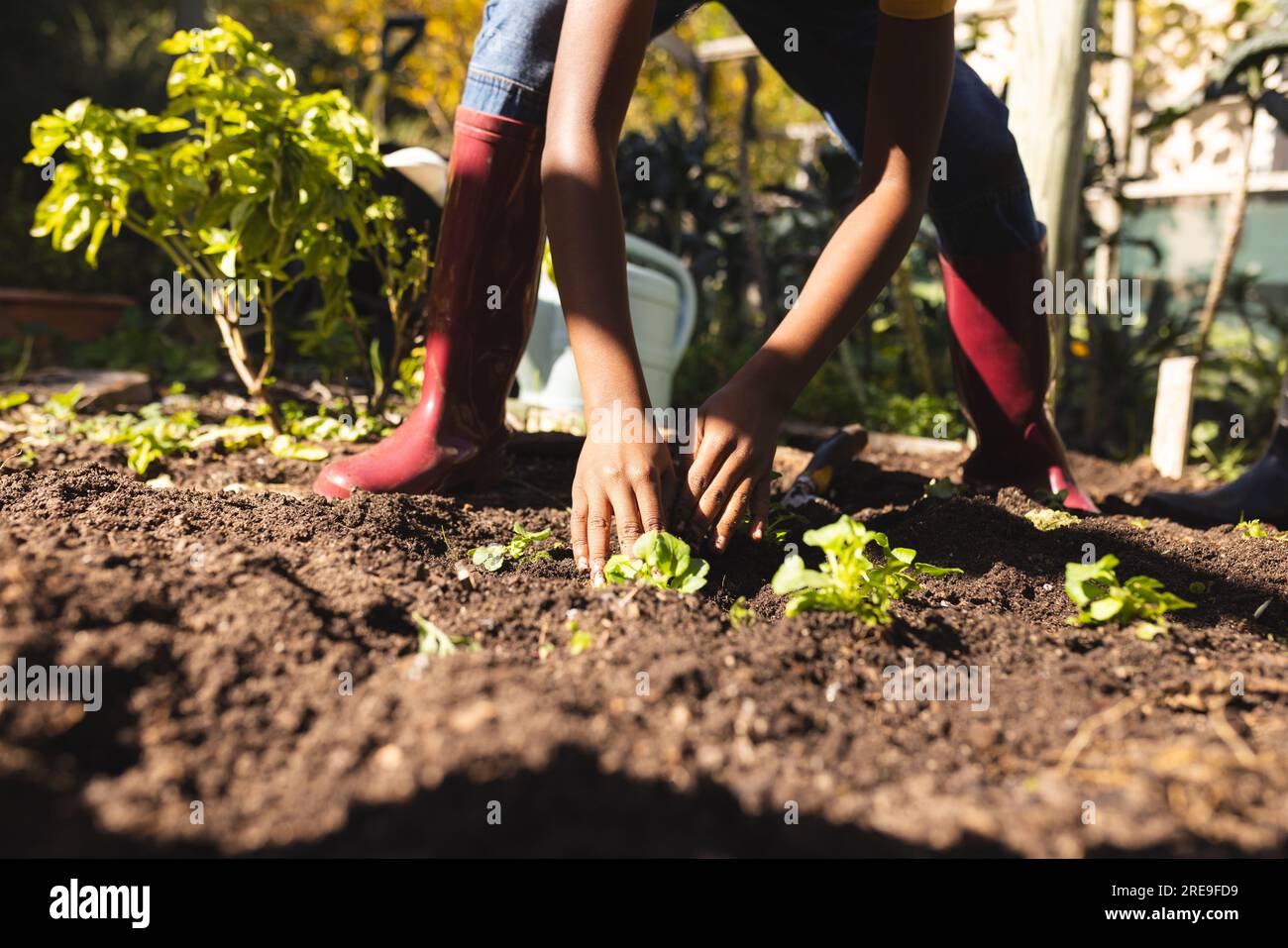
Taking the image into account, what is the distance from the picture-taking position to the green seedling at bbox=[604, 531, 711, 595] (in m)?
1.35

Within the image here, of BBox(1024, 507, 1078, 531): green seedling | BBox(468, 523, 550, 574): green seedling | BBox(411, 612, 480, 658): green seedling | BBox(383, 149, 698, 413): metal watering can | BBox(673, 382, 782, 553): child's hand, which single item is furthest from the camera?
BBox(383, 149, 698, 413): metal watering can

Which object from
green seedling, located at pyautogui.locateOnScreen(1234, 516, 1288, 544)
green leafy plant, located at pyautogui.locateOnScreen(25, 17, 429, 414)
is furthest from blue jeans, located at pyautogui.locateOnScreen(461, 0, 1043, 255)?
green seedling, located at pyautogui.locateOnScreen(1234, 516, 1288, 544)

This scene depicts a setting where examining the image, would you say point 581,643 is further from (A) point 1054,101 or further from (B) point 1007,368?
(A) point 1054,101

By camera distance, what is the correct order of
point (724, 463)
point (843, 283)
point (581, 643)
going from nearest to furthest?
1. point (581, 643)
2. point (724, 463)
3. point (843, 283)

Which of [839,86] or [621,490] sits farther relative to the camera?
[839,86]

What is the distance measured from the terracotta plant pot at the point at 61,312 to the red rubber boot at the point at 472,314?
3483 millimetres

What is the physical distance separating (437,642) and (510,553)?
450 millimetres

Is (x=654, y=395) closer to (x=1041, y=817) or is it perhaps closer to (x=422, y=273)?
(x=422, y=273)

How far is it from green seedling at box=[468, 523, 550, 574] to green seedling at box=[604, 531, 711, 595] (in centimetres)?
26

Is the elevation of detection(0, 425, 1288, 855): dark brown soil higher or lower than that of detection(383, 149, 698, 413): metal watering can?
lower

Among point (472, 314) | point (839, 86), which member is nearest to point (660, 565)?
point (472, 314)

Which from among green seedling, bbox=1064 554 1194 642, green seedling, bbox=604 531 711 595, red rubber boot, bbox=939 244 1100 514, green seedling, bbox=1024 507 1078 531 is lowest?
green seedling, bbox=1064 554 1194 642

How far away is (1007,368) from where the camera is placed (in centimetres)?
227

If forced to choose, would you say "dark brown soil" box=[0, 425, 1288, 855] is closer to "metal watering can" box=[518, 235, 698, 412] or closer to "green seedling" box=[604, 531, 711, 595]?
"green seedling" box=[604, 531, 711, 595]
